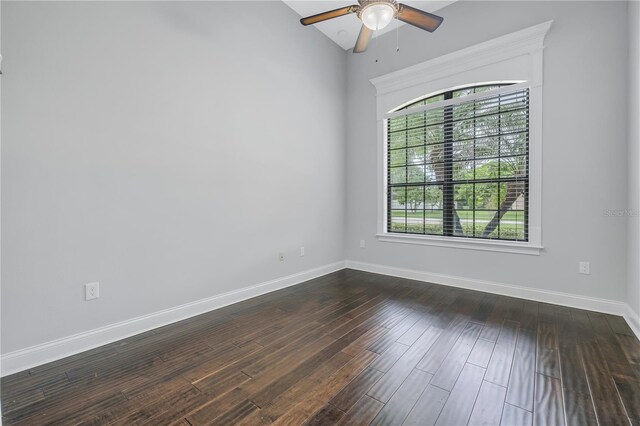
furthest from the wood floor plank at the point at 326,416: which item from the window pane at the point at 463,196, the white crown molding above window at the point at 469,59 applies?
the white crown molding above window at the point at 469,59

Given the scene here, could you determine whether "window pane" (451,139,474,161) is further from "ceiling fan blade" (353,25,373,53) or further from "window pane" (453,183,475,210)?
"ceiling fan blade" (353,25,373,53)

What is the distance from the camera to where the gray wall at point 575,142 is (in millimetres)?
2600

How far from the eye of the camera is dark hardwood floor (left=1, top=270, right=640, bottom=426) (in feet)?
4.67

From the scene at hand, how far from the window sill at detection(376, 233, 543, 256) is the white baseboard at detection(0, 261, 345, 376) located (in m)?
1.85

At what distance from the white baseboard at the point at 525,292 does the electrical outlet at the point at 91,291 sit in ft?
10.6

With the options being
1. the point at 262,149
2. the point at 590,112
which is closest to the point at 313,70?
the point at 262,149

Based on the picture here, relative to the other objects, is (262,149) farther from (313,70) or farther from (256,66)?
(313,70)

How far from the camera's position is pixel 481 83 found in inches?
131

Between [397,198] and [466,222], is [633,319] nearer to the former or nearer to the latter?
[466,222]

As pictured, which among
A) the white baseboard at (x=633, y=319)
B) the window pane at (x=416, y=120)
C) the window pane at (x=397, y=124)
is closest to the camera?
the white baseboard at (x=633, y=319)

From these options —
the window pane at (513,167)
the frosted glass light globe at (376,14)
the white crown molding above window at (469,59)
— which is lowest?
the window pane at (513,167)

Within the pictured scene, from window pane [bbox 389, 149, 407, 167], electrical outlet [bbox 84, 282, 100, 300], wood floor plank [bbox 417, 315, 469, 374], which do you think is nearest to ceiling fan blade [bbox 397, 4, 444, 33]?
window pane [bbox 389, 149, 407, 167]

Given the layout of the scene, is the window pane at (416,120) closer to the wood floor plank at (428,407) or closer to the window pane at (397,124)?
the window pane at (397,124)

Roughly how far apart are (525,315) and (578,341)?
1.65 feet
